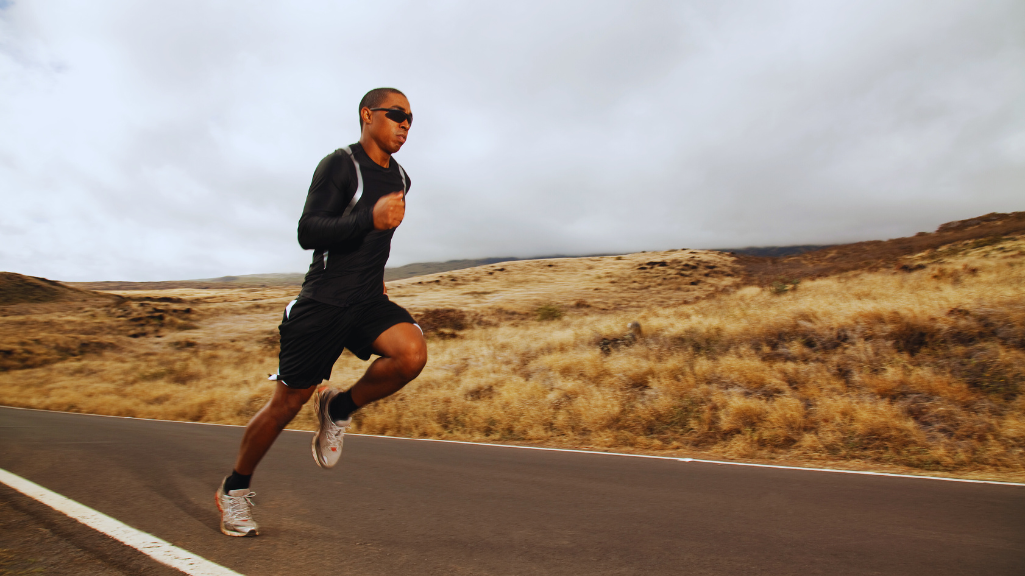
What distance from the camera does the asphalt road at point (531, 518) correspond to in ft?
9.29

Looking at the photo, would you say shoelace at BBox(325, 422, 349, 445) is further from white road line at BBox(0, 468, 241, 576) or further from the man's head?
the man's head

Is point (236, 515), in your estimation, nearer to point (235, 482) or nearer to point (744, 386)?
point (235, 482)

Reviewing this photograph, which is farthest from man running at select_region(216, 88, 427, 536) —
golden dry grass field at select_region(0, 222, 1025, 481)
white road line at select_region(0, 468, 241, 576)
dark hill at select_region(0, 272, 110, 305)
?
dark hill at select_region(0, 272, 110, 305)

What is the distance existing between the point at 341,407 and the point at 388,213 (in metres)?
1.29

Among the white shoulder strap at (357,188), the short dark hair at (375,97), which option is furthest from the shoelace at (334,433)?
the short dark hair at (375,97)

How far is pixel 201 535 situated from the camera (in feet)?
10.4

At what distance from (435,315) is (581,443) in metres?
22.8

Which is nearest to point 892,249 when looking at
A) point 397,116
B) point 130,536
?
point 397,116

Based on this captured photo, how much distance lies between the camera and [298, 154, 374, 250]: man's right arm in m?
2.89

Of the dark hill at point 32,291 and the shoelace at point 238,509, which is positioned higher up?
the dark hill at point 32,291

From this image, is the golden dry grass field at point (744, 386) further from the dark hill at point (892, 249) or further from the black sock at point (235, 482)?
the dark hill at point (892, 249)

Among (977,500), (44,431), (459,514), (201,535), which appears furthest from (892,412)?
(44,431)

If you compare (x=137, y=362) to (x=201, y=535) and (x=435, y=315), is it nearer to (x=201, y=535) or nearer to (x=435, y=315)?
(x=435, y=315)

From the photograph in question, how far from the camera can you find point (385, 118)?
3.28 m
